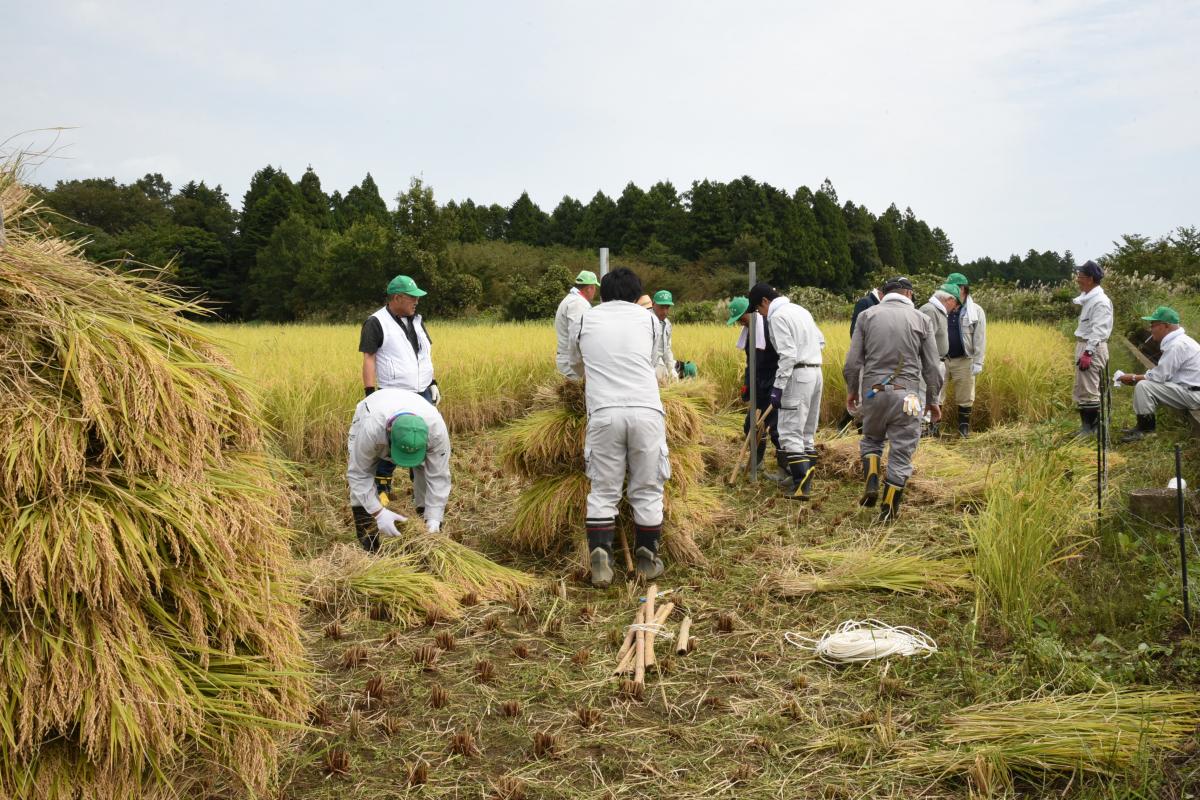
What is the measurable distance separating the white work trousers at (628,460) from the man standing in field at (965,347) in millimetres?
5680

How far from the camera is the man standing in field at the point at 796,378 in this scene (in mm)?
7078

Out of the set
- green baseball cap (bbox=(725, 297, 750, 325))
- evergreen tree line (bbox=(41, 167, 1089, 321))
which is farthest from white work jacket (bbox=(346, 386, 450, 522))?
evergreen tree line (bbox=(41, 167, 1089, 321))

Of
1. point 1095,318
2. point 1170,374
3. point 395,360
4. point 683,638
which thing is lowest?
point 683,638

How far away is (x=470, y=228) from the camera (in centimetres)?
4541

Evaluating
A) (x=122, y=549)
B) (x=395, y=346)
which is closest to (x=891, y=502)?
(x=395, y=346)

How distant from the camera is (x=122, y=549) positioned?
7.41ft

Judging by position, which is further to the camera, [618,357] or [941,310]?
[941,310]

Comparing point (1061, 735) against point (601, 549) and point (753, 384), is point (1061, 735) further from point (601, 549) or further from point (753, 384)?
point (753, 384)

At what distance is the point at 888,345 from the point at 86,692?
213 inches

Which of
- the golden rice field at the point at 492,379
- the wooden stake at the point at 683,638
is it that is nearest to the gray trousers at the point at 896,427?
the wooden stake at the point at 683,638

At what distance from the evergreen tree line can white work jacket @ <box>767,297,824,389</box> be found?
21.5m

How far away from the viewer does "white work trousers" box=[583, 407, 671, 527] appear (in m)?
4.98

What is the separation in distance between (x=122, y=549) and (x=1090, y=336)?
28.9 ft

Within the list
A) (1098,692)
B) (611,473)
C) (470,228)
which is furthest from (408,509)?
(470,228)
